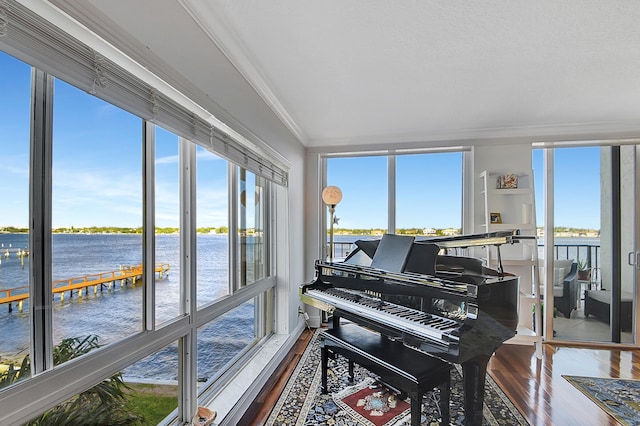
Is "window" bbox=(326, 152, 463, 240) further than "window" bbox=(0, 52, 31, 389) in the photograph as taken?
Yes

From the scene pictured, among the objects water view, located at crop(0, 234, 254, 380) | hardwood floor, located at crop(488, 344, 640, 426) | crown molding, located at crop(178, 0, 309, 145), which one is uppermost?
crown molding, located at crop(178, 0, 309, 145)

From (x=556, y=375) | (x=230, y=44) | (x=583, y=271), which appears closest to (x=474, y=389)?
(x=556, y=375)

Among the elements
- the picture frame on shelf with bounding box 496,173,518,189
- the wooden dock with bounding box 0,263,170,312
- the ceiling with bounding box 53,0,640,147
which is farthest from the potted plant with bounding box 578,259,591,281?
the wooden dock with bounding box 0,263,170,312

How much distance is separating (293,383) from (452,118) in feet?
10.2

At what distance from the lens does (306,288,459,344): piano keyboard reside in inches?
70.6

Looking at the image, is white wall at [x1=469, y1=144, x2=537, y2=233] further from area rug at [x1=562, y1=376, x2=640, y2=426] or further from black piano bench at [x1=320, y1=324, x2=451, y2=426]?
black piano bench at [x1=320, y1=324, x2=451, y2=426]

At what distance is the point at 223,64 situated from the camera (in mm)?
1931

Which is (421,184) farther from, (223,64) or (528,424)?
(223,64)

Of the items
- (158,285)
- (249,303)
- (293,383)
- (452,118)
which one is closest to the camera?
(158,285)

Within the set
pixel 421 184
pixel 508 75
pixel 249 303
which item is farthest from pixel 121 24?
pixel 421 184

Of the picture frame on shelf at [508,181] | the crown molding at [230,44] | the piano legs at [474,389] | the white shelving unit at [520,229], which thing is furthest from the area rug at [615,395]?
the crown molding at [230,44]

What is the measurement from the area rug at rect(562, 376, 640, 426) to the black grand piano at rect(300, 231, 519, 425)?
121cm

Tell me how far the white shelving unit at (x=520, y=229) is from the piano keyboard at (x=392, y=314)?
1.86m

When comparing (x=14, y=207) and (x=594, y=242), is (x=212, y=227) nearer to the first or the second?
(x=14, y=207)
